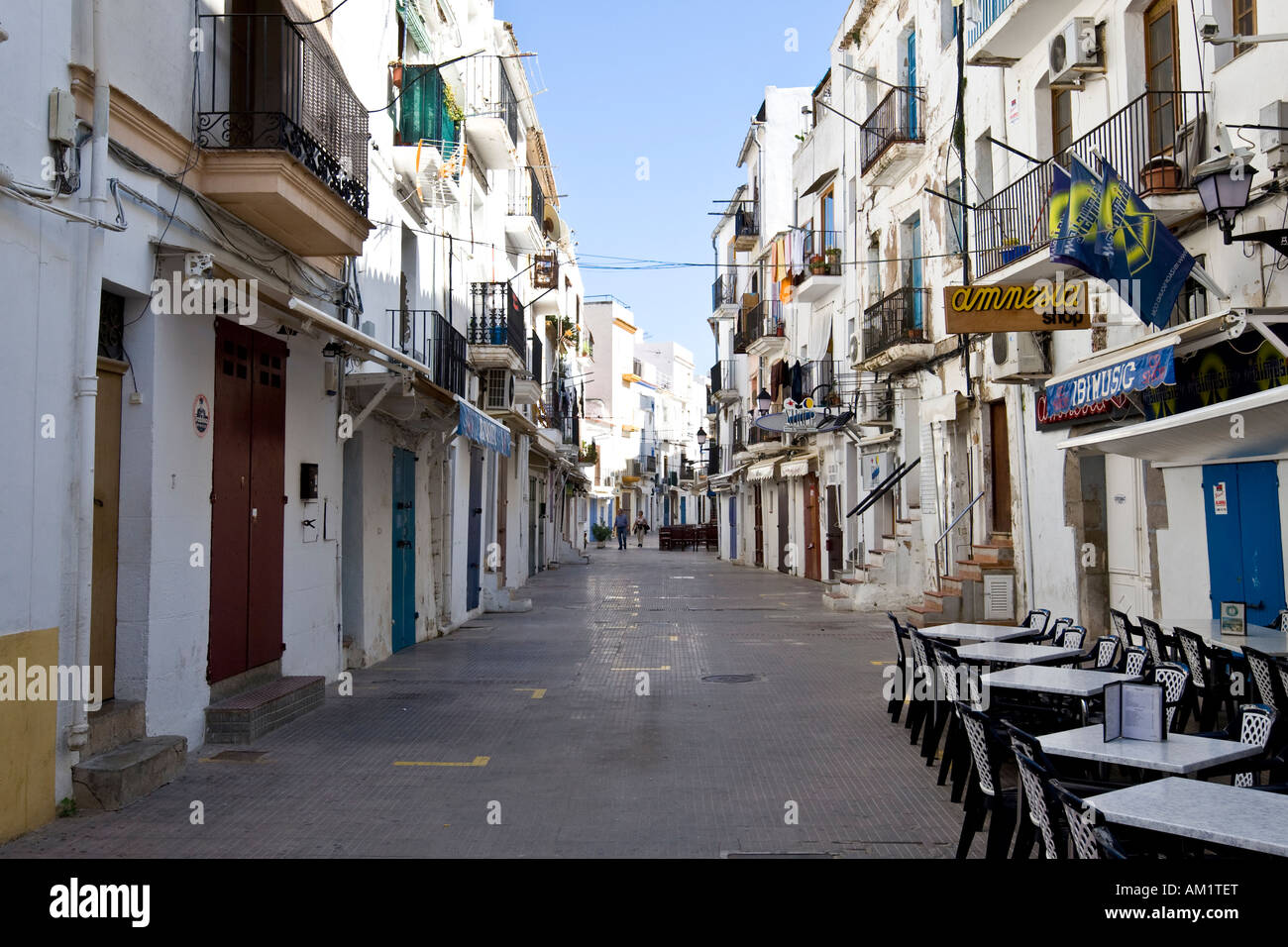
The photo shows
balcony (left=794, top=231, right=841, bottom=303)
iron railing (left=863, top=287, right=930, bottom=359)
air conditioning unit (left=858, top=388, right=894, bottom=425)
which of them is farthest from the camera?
balcony (left=794, top=231, right=841, bottom=303)

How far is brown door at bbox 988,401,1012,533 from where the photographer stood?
16.2 m

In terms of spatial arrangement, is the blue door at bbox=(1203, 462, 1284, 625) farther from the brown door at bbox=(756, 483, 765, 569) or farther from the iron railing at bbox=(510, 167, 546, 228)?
the brown door at bbox=(756, 483, 765, 569)

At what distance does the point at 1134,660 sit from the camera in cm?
789

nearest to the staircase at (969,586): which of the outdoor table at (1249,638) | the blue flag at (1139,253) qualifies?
the outdoor table at (1249,638)

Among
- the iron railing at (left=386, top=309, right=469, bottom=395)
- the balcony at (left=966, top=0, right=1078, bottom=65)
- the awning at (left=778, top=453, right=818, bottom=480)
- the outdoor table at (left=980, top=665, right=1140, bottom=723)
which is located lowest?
the outdoor table at (left=980, top=665, right=1140, bottom=723)

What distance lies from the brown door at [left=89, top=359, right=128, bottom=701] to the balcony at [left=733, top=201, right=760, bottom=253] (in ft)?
→ 103

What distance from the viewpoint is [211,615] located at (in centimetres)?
840

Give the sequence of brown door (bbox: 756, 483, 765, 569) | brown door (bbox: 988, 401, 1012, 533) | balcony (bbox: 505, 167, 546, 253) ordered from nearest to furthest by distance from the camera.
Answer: brown door (bbox: 988, 401, 1012, 533)
balcony (bbox: 505, 167, 546, 253)
brown door (bbox: 756, 483, 765, 569)

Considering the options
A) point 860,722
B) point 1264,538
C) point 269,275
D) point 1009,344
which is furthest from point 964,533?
point 269,275

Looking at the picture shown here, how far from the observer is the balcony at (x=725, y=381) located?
42.9 m

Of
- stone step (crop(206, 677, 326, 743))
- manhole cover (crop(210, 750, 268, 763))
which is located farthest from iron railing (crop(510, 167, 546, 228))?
manhole cover (crop(210, 750, 268, 763))

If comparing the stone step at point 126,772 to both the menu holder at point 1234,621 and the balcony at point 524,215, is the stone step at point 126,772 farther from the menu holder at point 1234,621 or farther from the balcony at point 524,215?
the balcony at point 524,215

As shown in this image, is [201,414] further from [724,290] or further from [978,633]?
[724,290]

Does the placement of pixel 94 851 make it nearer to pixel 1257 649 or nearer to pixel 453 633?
pixel 1257 649
